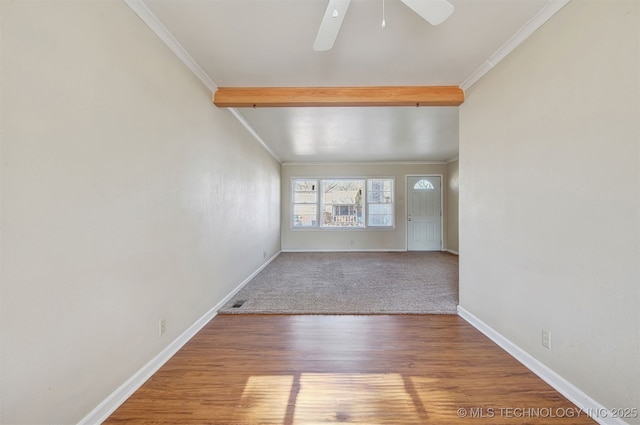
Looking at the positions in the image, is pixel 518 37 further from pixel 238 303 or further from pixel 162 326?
pixel 238 303

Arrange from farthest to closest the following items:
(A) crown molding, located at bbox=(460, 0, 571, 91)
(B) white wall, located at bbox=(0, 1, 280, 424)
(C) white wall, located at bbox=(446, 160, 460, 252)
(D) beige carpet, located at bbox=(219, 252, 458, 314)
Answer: (C) white wall, located at bbox=(446, 160, 460, 252)
(D) beige carpet, located at bbox=(219, 252, 458, 314)
(A) crown molding, located at bbox=(460, 0, 571, 91)
(B) white wall, located at bbox=(0, 1, 280, 424)

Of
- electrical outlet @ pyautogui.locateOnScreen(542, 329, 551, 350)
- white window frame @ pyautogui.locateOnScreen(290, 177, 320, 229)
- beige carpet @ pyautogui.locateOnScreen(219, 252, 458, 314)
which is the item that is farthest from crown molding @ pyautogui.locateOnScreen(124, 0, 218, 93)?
white window frame @ pyautogui.locateOnScreen(290, 177, 320, 229)

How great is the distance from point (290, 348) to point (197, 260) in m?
1.14

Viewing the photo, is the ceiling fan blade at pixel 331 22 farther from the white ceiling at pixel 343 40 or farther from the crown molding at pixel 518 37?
the crown molding at pixel 518 37

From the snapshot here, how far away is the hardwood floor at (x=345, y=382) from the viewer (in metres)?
1.39

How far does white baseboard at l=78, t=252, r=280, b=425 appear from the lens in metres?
1.32

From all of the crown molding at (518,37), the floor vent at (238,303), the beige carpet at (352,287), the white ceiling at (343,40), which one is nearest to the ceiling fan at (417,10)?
the white ceiling at (343,40)

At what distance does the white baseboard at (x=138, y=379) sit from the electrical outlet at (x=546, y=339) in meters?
2.60

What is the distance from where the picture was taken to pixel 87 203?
1.26 meters

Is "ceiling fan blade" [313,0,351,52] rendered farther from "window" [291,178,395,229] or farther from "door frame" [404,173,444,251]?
"door frame" [404,173,444,251]

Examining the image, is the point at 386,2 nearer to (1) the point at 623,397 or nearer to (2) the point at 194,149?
(2) the point at 194,149

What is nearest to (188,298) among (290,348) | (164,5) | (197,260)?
(197,260)

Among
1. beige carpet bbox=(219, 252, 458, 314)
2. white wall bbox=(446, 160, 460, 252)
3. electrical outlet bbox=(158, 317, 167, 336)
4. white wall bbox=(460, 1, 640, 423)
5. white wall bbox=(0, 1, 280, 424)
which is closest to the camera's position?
white wall bbox=(0, 1, 280, 424)

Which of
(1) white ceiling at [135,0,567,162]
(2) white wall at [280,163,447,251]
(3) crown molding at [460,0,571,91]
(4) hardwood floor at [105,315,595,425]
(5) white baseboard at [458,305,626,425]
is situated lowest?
(4) hardwood floor at [105,315,595,425]
